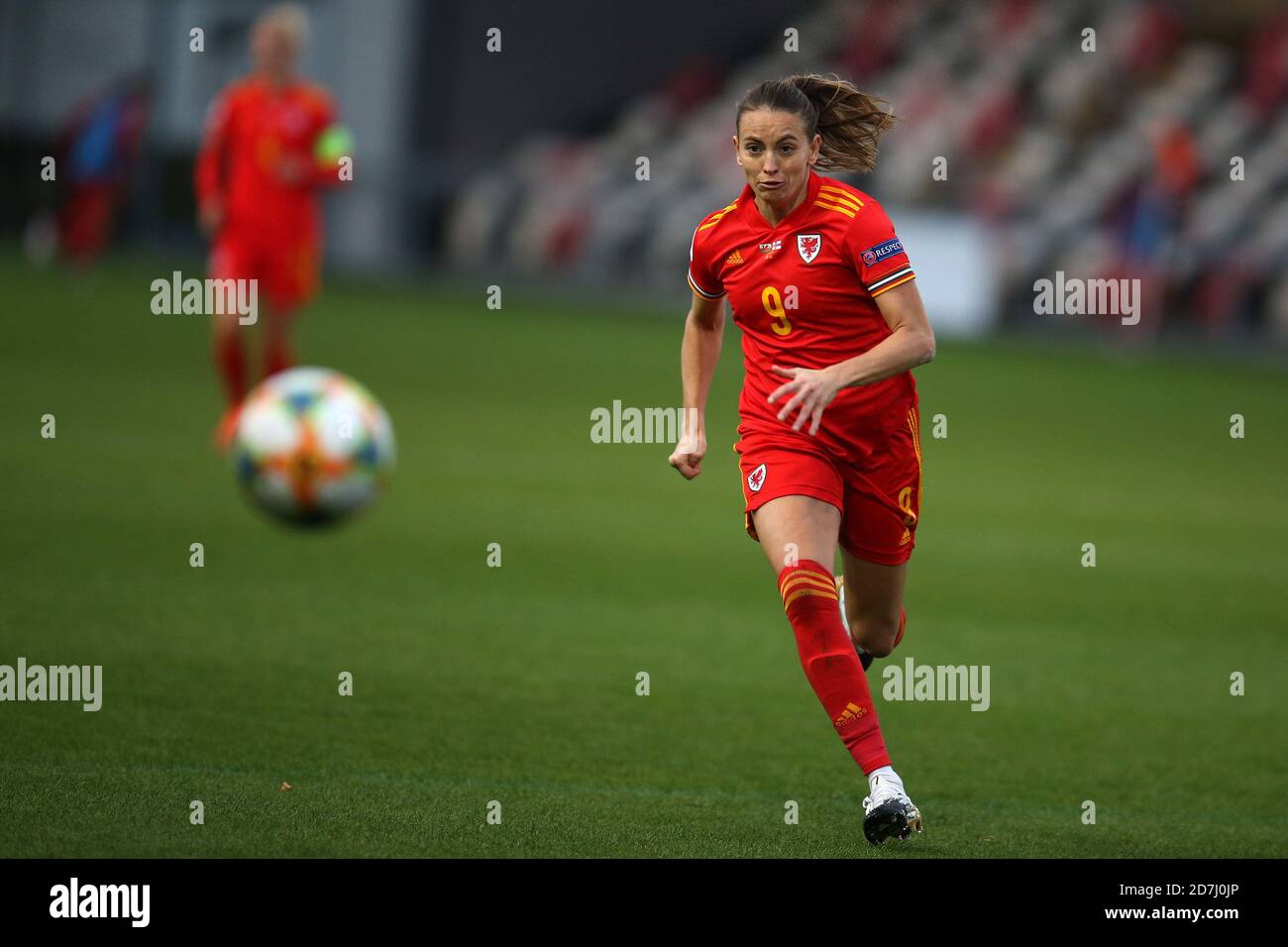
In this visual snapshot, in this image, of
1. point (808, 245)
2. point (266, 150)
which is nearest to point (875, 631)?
point (808, 245)

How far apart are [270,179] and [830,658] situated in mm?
8573

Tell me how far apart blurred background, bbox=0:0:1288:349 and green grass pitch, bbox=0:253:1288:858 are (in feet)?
38.1

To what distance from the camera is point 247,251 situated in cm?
1295

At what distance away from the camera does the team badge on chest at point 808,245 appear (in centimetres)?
555

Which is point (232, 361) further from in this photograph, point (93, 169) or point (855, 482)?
point (93, 169)

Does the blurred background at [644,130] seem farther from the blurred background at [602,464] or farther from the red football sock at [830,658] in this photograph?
the red football sock at [830,658]

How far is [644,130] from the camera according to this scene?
106 feet

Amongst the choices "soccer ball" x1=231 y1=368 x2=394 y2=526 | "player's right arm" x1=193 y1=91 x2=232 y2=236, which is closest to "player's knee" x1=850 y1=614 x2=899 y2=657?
"soccer ball" x1=231 y1=368 x2=394 y2=526

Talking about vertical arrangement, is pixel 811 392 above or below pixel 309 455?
below

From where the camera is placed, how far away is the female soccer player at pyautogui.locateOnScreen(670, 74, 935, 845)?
5.36 metres

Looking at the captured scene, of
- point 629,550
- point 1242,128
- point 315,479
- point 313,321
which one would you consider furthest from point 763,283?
point 1242,128

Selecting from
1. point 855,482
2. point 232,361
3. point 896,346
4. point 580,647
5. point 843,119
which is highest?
point 232,361
